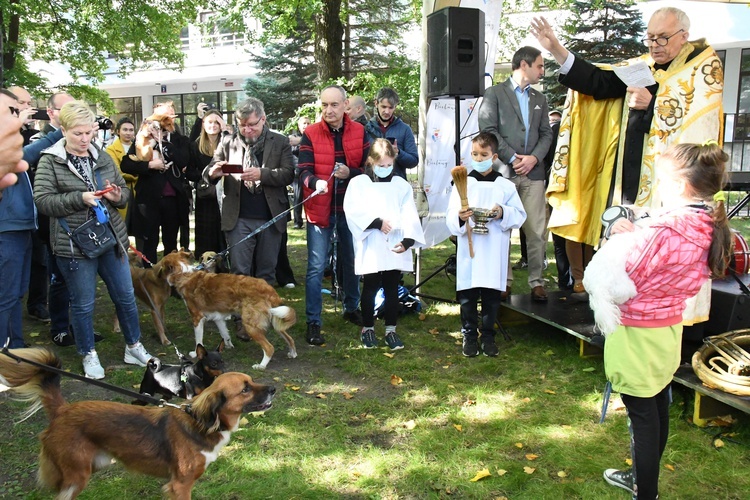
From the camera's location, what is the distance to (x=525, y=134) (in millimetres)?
6434

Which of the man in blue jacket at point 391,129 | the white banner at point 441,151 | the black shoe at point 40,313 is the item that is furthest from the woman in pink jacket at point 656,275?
the black shoe at point 40,313

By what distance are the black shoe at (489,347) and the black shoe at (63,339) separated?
395 cm

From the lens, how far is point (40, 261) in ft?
21.3

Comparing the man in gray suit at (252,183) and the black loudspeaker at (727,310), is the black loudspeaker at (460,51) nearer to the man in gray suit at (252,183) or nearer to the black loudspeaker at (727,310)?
the man in gray suit at (252,183)

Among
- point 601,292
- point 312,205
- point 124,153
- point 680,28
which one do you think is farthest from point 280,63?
point 601,292

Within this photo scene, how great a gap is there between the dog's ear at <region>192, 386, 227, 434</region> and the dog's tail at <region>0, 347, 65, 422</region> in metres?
0.69

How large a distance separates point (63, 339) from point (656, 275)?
532cm

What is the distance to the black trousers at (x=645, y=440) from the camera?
9.73ft

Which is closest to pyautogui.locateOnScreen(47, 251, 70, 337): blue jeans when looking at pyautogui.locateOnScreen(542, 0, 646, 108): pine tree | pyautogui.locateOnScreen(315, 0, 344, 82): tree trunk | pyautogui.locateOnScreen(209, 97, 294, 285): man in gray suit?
pyautogui.locateOnScreen(209, 97, 294, 285): man in gray suit

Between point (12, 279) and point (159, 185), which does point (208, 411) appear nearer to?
point (12, 279)

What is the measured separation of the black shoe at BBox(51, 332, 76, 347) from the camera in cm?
591

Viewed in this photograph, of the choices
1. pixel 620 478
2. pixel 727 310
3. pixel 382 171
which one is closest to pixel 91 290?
pixel 382 171

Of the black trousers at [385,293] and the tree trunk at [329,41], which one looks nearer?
the black trousers at [385,293]

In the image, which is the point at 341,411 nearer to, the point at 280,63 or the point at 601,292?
the point at 601,292
